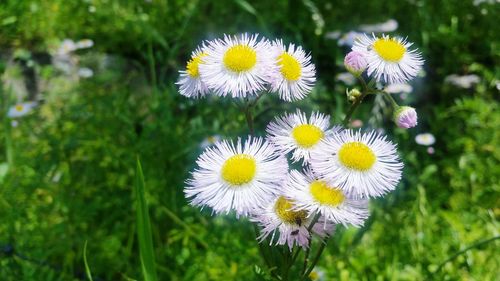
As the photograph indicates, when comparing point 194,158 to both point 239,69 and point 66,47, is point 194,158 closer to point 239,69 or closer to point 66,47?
point 239,69

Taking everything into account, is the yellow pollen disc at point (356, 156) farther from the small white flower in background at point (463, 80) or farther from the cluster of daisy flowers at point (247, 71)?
the small white flower in background at point (463, 80)

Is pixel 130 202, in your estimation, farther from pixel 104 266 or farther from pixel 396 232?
pixel 396 232

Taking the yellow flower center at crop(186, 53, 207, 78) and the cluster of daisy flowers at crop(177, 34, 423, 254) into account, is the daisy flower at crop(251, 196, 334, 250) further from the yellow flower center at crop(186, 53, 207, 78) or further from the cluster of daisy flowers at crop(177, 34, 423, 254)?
the yellow flower center at crop(186, 53, 207, 78)

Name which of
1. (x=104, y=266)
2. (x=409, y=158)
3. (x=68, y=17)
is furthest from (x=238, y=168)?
(x=68, y=17)

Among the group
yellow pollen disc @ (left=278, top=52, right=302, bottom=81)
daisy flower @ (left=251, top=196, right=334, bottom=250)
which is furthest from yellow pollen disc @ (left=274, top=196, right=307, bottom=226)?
yellow pollen disc @ (left=278, top=52, right=302, bottom=81)

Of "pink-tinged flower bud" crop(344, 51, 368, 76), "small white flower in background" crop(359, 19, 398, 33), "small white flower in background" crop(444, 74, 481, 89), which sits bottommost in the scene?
"pink-tinged flower bud" crop(344, 51, 368, 76)

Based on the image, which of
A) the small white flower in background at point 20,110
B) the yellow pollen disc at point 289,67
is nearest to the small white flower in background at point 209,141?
the small white flower in background at point 20,110

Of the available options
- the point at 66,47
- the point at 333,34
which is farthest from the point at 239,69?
the point at 66,47
